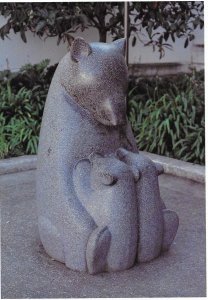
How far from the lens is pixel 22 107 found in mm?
7105

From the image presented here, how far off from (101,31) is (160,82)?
1046 mm

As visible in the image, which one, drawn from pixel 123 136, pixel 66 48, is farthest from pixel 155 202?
pixel 66 48

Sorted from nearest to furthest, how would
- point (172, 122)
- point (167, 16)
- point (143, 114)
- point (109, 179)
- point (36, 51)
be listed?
point (109, 179), point (172, 122), point (143, 114), point (167, 16), point (36, 51)

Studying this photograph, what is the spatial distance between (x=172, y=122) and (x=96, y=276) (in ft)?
10.9

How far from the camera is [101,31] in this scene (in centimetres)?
766

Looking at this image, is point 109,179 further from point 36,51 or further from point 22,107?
point 36,51

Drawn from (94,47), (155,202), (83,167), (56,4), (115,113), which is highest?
(56,4)

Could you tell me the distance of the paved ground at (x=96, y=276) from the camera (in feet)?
11.3

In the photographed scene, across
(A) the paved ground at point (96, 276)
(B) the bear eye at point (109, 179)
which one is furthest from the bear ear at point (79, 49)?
(A) the paved ground at point (96, 276)

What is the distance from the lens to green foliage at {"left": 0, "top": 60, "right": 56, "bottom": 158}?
661 centimetres

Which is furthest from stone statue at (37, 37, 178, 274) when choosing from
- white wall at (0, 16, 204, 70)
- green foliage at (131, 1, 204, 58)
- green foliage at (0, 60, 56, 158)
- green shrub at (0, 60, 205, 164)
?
white wall at (0, 16, 204, 70)

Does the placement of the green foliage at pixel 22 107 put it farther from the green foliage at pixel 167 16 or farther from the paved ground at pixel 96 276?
the paved ground at pixel 96 276

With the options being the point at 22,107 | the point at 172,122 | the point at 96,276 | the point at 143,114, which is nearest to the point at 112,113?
the point at 96,276

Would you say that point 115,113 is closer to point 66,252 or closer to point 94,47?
point 94,47
